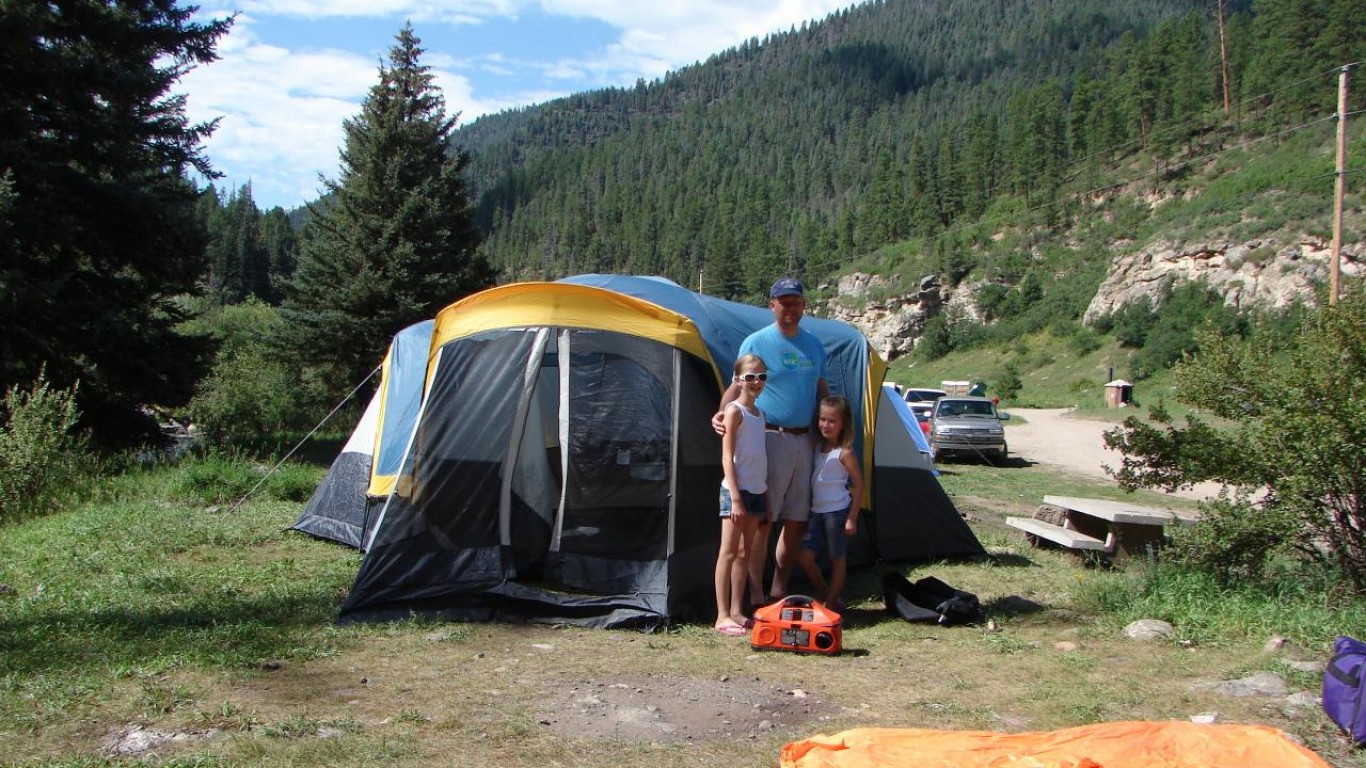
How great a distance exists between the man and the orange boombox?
0.61 meters

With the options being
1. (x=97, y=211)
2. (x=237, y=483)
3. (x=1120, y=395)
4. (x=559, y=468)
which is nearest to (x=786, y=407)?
(x=559, y=468)

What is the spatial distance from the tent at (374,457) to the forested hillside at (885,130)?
663 inches

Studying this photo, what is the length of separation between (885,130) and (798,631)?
129 metres

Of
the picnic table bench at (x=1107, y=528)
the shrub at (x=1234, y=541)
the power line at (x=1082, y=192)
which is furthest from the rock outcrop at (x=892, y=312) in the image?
the shrub at (x=1234, y=541)

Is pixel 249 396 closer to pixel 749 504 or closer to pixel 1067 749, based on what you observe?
pixel 749 504

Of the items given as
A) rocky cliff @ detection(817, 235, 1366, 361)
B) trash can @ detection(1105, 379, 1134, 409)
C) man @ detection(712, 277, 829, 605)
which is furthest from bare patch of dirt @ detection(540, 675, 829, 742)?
trash can @ detection(1105, 379, 1134, 409)

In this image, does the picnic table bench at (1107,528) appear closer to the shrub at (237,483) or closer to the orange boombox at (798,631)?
the orange boombox at (798,631)

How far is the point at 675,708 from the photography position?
165 inches

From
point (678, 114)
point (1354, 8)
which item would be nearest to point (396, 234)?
point (1354, 8)

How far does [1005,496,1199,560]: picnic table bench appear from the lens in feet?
23.3

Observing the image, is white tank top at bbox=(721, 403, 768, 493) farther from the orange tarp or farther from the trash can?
the trash can

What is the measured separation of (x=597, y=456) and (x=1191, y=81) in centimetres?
6679

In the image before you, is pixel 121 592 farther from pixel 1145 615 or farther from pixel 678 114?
pixel 678 114

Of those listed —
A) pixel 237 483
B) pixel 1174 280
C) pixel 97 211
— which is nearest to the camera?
pixel 237 483
